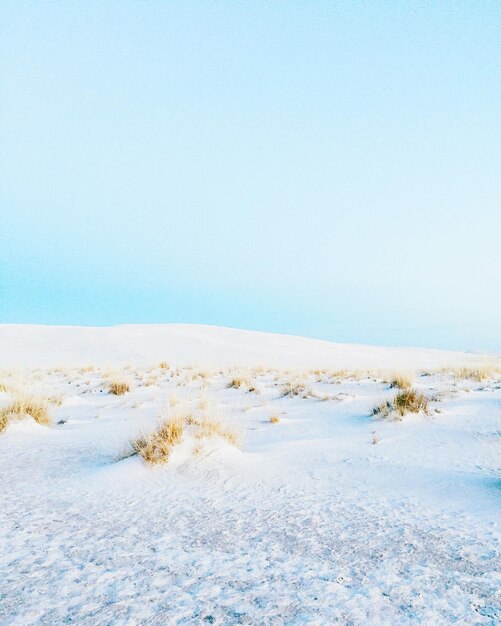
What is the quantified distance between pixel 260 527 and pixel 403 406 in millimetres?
4270

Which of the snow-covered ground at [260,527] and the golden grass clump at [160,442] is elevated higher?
the golden grass clump at [160,442]

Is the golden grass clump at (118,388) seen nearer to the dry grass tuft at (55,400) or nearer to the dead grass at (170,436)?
the dry grass tuft at (55,400)

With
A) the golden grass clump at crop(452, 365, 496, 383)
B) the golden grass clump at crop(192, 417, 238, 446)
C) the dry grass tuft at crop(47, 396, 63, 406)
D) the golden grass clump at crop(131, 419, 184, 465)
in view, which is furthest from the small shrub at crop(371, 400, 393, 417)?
the golden grass clump at crop(452, 365, 496, 383)

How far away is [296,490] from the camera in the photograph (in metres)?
3.37

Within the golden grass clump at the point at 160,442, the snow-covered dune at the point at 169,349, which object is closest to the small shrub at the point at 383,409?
the golden grass clump at the point at 160,442

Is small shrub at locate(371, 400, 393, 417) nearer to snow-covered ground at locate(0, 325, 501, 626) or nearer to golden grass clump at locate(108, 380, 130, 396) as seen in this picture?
snow-covered ground at locate(0, 325, 501, 626)

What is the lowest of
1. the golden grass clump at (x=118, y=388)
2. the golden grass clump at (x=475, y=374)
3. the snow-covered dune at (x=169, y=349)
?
the golden grass clump at (x=118, y=388)

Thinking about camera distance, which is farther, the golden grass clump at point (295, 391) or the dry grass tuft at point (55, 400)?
the golden grass clump at point (295, 391)

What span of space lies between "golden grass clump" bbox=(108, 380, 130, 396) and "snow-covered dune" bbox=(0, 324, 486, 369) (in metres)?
15.7

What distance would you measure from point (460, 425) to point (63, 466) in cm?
438

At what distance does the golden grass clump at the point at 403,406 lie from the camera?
6.34 m

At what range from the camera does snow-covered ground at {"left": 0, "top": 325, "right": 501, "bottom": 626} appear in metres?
1.80

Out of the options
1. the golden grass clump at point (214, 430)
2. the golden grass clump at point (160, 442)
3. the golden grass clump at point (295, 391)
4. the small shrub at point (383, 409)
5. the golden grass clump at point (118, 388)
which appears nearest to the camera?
the golden grass clump at point (160, 442)

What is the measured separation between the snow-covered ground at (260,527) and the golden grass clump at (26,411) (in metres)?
0.24
